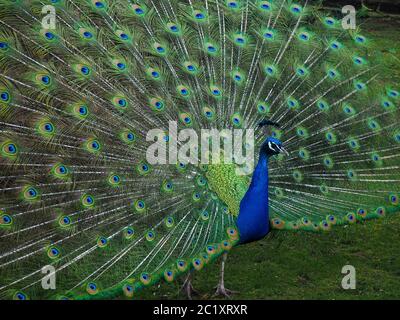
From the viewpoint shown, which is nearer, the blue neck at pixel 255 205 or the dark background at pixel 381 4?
the blue neck at pixel 255 205

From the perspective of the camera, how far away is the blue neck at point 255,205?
391 centimetres

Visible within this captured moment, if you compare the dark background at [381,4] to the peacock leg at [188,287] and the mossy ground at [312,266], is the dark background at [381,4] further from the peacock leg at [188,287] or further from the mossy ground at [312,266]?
the peacock leg at [188,287]

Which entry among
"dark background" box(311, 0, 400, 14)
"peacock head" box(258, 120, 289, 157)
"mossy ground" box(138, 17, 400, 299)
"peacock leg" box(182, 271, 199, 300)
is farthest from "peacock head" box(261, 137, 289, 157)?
"dark background" box(311, 0, 400, 14)

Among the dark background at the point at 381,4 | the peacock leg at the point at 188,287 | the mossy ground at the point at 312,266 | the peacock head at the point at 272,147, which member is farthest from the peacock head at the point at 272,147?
the dark background at the point at 381,4

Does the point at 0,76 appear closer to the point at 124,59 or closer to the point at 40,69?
the point at 40,69

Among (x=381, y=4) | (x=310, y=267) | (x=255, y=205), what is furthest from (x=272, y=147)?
(x=381, y=4)

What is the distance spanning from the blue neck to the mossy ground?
34 centimetres

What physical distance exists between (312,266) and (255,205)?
1.13m

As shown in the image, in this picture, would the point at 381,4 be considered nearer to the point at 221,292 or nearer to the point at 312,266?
the point at 312,266

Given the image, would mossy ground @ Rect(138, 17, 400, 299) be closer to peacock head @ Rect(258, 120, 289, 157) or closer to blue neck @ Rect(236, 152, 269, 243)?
blue neck @ Rect(236, 152, 269, 243)

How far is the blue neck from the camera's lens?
3.91m

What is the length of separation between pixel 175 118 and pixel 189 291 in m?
1.15

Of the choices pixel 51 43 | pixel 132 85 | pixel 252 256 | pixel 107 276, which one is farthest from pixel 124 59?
pixel 252 256

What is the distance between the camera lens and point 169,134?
4.05 metres
